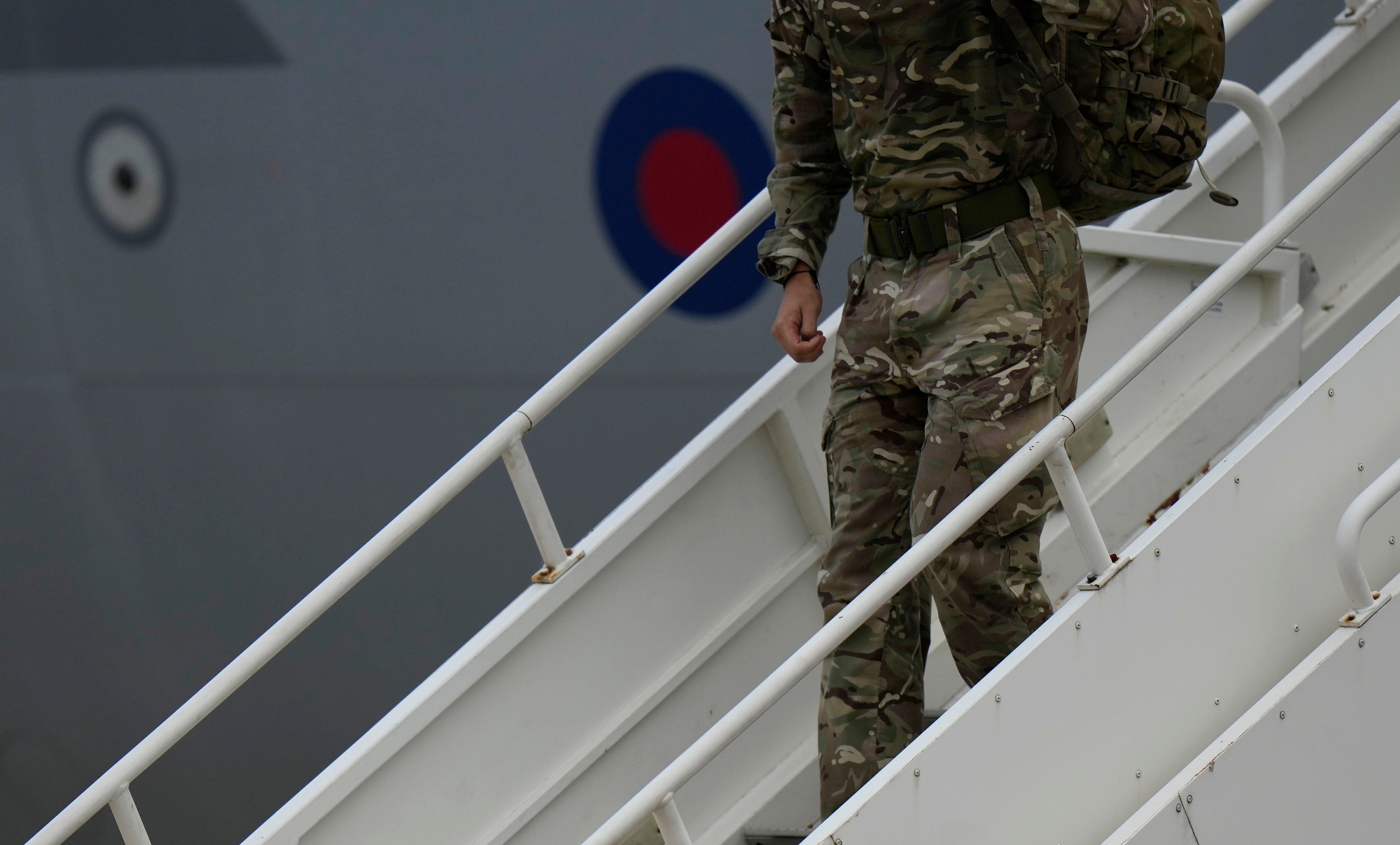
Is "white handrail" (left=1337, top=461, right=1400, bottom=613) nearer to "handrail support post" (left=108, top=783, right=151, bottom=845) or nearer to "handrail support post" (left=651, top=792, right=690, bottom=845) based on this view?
"handrail support post" (left=651, top=792, right=690, bottom=845)

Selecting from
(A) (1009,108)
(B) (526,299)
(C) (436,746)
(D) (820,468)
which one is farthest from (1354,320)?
(B) (526,299)

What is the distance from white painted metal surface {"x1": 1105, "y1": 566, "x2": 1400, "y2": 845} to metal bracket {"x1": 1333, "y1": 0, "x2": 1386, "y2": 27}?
1320 millimetres

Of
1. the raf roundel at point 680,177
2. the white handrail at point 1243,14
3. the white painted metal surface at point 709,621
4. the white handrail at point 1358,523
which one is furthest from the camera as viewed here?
the raf roundel at point 680,177

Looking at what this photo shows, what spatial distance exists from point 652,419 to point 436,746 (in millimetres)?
1758

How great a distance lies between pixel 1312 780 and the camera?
58.9 inches

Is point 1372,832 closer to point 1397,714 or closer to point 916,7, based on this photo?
point 1397,714

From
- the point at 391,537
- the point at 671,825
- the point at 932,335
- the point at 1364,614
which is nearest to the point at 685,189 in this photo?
the point at 391,537

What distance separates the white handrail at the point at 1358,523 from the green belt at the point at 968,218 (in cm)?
47

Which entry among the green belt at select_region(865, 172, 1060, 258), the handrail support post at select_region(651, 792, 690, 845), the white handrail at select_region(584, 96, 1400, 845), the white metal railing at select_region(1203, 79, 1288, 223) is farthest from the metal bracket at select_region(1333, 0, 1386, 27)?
the handrail support post at select_region(651, 792, 690, 845)

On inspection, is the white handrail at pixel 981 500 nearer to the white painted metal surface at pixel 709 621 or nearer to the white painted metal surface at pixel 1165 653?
the white painted metal surface at pixel 1165 653

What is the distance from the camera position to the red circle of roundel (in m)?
3.43

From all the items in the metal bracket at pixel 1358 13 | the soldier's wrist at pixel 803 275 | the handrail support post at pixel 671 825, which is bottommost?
the handrail support post at pixel 671 825

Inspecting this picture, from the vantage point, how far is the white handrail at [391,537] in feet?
5.41

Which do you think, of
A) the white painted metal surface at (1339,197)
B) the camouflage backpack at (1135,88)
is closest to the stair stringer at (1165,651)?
the camouflage backpack at (1135,88)
